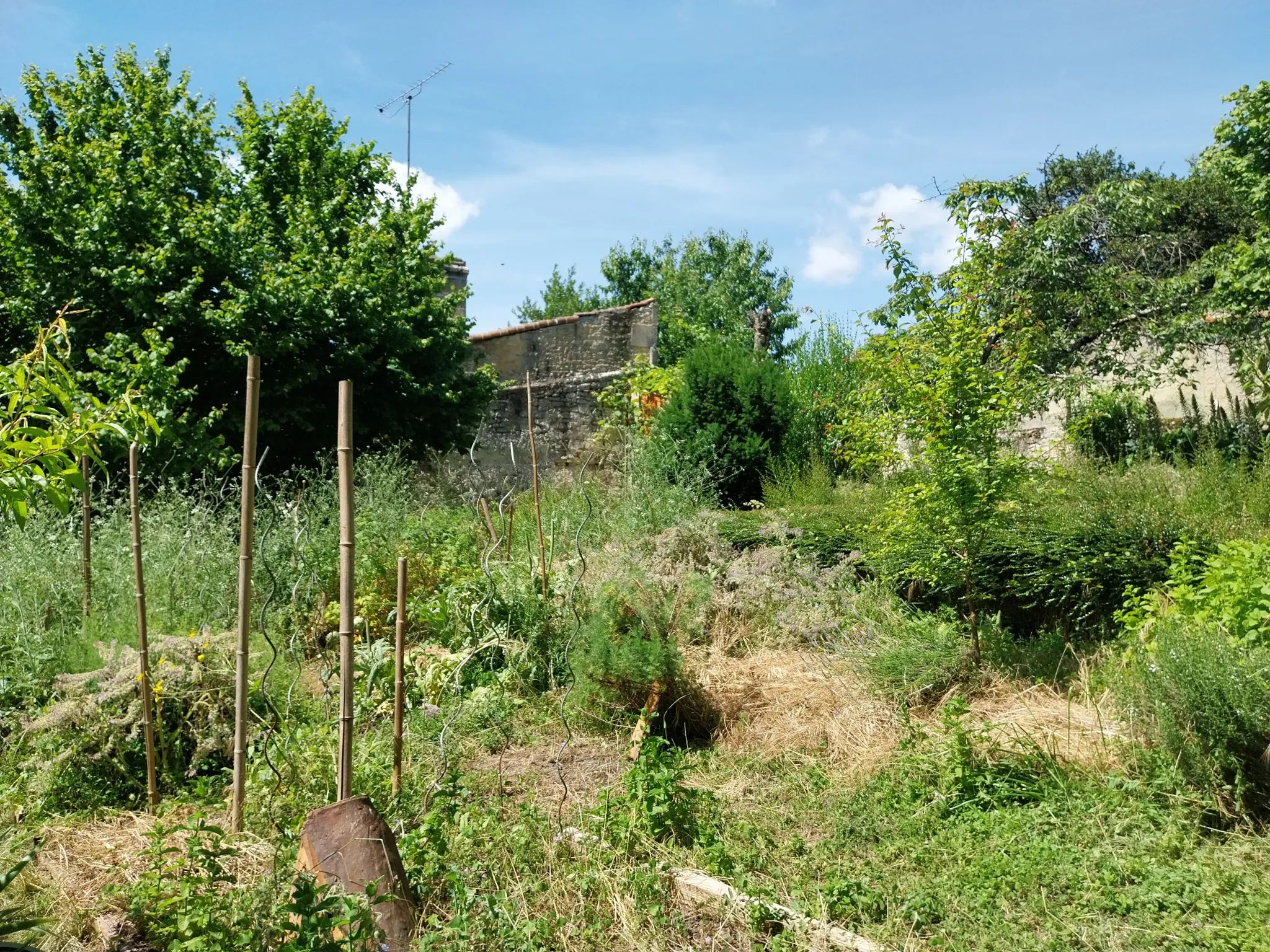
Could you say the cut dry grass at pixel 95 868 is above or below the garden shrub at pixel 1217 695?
below

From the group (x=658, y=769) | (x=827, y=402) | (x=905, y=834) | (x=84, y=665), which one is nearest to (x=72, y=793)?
(x=84, y=665)

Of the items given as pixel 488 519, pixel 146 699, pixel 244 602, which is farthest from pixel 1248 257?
pixel 146 699

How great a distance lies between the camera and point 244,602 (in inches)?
139

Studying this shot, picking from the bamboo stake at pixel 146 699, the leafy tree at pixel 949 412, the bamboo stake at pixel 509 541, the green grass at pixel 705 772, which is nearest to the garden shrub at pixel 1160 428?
the green grass at pixel 705 772

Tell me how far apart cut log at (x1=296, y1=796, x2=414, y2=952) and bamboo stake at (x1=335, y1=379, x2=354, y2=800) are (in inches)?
4.1

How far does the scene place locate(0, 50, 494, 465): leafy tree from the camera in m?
9.84

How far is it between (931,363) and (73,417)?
4087 millimetres

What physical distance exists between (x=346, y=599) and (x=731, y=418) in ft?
25.3

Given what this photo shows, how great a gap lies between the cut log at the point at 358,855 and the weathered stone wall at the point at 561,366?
429 inches

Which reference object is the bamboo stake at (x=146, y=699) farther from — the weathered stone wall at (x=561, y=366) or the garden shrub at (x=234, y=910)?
the weathered stone wall at (x=561, y=366)

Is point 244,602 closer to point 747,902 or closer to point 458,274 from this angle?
point 747,902

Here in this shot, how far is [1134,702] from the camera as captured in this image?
3980 mm

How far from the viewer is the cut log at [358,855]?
118 inches

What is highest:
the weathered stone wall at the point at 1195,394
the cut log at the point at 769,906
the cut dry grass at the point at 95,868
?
the weathered stone wall at the point at 1195,394
